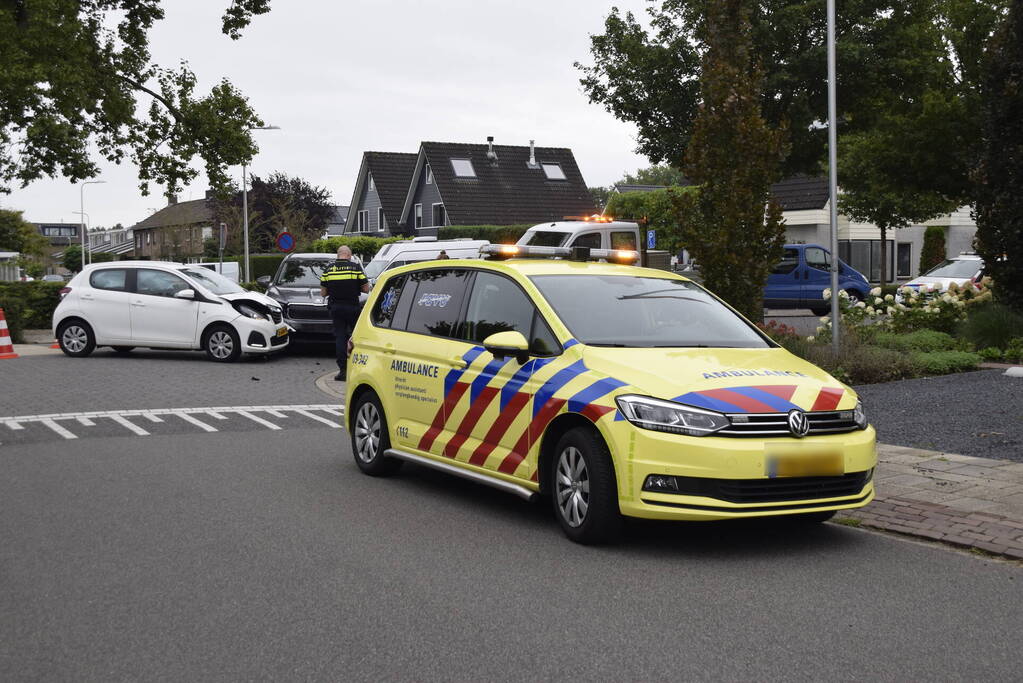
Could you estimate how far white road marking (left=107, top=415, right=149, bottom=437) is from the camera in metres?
11.5

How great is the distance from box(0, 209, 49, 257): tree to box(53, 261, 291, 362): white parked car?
190 feet

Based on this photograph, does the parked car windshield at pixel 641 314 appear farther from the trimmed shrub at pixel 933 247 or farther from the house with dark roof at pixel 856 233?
the trimmed shrub at pixel 933 247

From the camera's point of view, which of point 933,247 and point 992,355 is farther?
point 933,247

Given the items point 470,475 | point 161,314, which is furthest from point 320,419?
point 161,314

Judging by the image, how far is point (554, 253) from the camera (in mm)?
8984

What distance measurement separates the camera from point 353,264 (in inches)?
669

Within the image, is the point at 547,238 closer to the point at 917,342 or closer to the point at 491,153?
the point at 917,342

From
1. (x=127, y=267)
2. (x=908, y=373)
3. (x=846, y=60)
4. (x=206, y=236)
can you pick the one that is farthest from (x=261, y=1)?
(x=206, y=236)

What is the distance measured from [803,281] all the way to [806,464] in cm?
2392

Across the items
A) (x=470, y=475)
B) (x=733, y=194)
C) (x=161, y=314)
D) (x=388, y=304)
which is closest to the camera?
(x=470, y=475)

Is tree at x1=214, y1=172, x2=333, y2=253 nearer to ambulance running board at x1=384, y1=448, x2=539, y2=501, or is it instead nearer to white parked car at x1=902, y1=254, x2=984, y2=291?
white parked car at x1=902, y1=254, x2=984, y2=291

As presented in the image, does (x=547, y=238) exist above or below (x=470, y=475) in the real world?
above

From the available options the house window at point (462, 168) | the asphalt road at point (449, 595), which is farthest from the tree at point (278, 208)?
the asphalt road at point (449, 595)

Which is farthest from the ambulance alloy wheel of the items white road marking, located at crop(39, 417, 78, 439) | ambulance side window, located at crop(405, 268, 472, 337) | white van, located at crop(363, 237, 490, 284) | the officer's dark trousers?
ambulance side window, located at crop(405, 268, 472, 337)
